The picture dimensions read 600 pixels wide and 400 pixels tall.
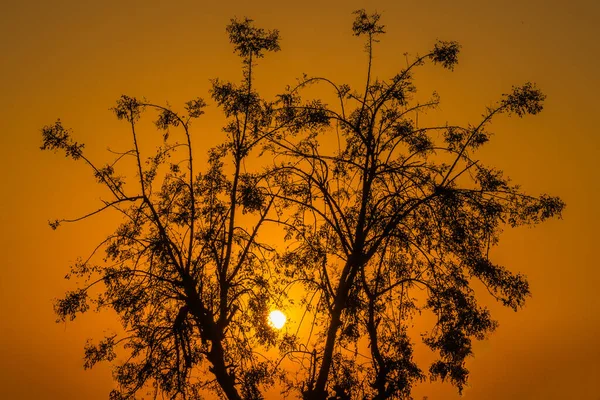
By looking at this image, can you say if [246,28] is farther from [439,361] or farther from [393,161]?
[439,361]

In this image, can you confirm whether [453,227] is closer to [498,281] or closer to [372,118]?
[498,281]

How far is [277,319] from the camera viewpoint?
69.6 ft

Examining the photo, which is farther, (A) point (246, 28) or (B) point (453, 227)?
(A) point (246, 28)

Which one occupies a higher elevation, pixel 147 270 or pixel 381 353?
pixel 147 270

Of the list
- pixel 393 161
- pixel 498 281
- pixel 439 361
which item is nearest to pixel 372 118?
pixel 393 161

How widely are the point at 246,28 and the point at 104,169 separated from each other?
499cm

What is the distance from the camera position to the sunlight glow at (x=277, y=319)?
2111 cm

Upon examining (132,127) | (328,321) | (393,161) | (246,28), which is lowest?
(328,321)

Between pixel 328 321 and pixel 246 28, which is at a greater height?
pixel 246 28

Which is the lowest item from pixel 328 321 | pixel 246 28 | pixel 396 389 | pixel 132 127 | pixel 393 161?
pixel 396 389

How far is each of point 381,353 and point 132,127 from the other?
8.14 meters

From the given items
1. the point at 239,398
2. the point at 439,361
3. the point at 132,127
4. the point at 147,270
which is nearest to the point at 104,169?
the point at 132,127

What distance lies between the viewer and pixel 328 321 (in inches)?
814

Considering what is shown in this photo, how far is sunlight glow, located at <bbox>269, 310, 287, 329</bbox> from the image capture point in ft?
69.3
